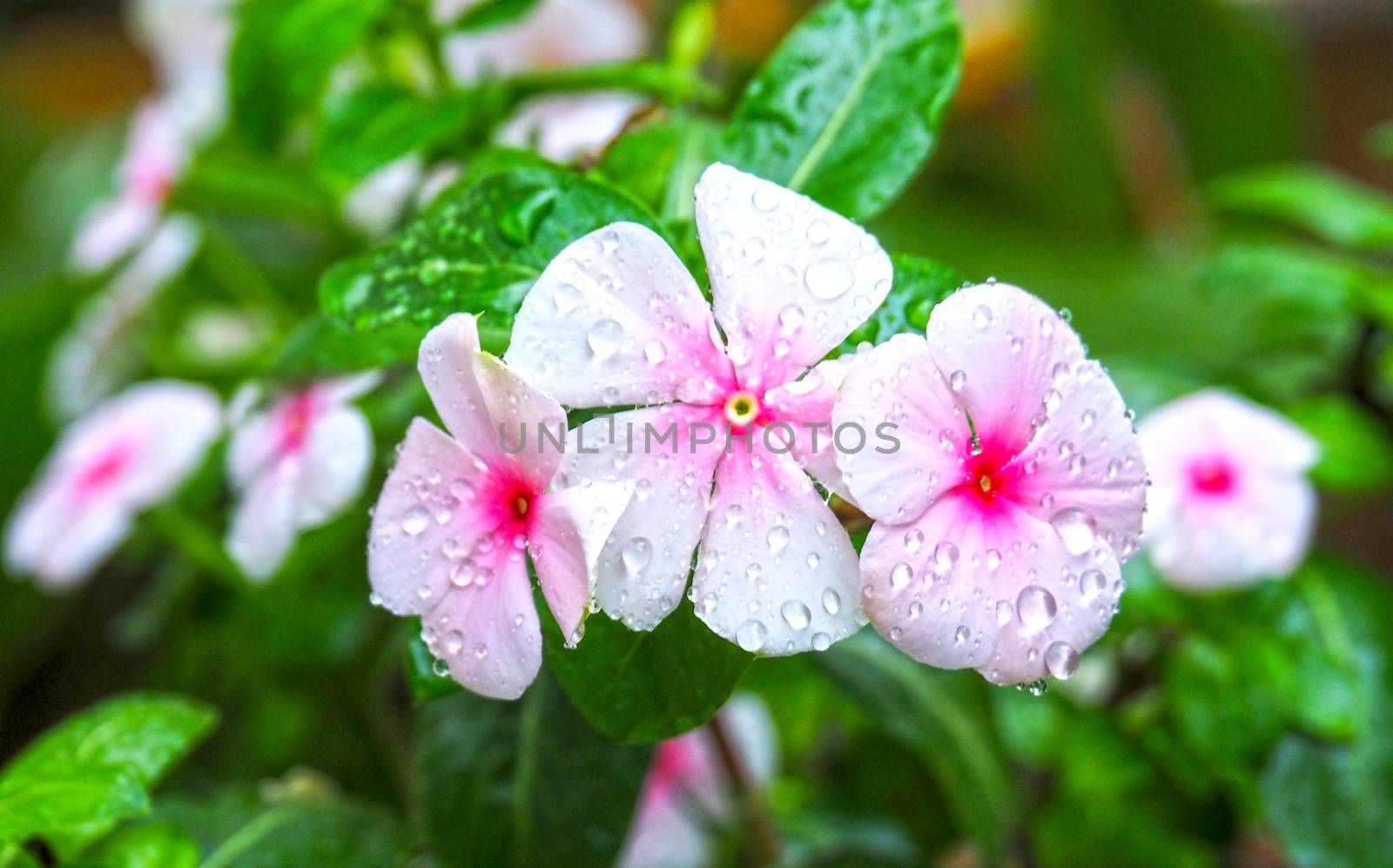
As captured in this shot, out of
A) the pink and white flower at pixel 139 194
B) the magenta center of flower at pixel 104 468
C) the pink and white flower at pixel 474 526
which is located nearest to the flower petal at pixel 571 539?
the pink and white flower at pixel 474 526

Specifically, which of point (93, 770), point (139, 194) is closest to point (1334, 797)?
point (93, 770)

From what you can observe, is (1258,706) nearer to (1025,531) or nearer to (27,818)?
(1025,531)

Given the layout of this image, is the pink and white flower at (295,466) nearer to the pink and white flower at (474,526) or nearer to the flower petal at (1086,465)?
the pink and white flower at (474,526)

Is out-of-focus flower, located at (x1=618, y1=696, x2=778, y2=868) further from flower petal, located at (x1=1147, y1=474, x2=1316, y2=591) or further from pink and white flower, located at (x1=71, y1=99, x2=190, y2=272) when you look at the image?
pink and white flower, located at (x1=71, y1=99, x2=190, y2=272)

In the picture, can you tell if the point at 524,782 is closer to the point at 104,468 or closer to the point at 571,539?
the point at 571,539

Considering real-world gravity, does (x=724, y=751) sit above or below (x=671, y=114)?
below

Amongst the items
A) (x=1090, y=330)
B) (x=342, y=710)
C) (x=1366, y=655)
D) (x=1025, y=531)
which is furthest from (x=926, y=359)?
(x=1090, y=330)

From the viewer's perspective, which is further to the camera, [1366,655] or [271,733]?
[271,733]
